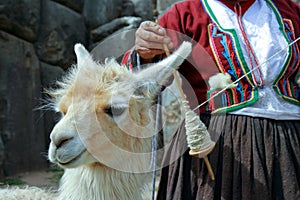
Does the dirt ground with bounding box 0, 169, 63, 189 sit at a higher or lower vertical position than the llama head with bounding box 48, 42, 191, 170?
lower

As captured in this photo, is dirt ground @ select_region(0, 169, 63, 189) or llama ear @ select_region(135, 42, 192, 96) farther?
dirt ground @ select_region(0, 169, 63, 189)

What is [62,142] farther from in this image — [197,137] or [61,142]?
[197,137]

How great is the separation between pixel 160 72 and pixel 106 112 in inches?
Result: 9.0

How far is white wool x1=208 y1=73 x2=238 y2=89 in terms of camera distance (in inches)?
53.9

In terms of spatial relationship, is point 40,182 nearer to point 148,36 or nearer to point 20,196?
point 20,196

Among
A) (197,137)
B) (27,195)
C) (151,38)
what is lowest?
(27,195)

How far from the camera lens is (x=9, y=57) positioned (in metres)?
5.62

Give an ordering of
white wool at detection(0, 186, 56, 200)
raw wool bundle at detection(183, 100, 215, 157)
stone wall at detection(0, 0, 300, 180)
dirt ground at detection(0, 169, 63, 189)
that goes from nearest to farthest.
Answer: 1. raw wool bundle at detection(183, 100, 215, 157)
2. white wool at detection(0, 186, 56, 200)
3. dirt ground at detection(0, 169, 63, 189)
4. stone wall at detection(0, 0, 300, 180)

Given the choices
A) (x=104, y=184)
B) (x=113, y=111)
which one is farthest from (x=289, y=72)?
(x=104, y=184)

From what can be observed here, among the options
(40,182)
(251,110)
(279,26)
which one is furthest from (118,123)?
(40,182)

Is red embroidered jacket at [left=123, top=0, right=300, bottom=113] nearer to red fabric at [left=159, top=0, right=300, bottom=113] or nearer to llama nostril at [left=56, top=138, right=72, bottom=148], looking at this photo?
red fabric at [left=159, top=0, right=300, bottom=113]

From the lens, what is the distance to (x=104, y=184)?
152 centimetres

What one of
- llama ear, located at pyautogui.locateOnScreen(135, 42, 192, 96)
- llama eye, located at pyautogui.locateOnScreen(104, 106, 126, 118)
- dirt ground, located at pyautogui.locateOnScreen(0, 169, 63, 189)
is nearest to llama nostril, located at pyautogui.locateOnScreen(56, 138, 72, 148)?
llama eye, located at pyautogui.locateOnScreen(104, 106, 126, 118)

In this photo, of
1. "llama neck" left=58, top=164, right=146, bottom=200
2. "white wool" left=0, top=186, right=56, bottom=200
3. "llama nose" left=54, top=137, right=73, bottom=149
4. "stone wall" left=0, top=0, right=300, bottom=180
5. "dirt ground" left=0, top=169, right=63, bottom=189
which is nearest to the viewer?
"llama nose" left=54, top=137, right=73, bottom=149
